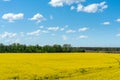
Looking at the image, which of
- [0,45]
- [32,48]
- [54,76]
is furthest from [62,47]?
[54,76]

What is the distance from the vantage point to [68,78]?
27.2 m

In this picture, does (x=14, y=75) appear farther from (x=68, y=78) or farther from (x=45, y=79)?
(x=68, y=78)

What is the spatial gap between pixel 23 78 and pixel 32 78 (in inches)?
29.0

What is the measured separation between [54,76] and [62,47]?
350 ft

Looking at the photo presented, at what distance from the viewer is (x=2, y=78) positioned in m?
25.3

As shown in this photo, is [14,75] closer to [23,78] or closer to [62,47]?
[23,78]

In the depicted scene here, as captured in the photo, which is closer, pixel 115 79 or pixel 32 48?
pixel 115 79

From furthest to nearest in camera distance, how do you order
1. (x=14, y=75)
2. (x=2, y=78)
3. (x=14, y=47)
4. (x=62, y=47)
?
(x=62, y=47) → (x=14, y=47) → (x=14, y=75) → (x=2, y=78)

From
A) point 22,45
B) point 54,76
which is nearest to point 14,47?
point 22,45

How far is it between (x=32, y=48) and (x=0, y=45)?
12.4 meters

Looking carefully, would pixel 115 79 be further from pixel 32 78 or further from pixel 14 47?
pixel 14 47

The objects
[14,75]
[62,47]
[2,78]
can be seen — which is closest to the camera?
[2,78]

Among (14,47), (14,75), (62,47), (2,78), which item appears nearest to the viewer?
(2,78)

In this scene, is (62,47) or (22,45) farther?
(62,47)
